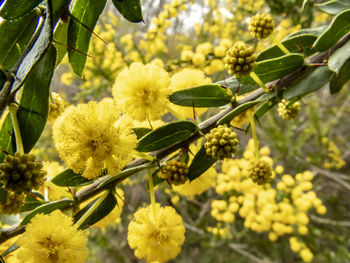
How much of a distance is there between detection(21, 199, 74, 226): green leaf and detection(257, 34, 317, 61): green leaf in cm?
93

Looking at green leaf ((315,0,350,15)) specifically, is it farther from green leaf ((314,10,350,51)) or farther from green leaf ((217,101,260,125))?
green leaf ((217,101,260,125))

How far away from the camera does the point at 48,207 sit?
3.05ft

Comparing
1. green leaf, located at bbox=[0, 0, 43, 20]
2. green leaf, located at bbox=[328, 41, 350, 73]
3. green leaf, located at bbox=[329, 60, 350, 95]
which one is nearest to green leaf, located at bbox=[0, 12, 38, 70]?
green leaf, located at bbox=[0, 0, 43, 20]

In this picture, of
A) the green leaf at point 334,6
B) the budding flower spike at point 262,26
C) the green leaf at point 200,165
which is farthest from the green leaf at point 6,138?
the green leaf at point 334,6

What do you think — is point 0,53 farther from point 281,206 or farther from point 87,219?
point 281,206

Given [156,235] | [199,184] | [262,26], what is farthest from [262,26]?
[156,235]

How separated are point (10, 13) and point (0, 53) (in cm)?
17

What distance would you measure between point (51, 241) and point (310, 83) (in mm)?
1004

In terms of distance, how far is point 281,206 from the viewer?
2898mm

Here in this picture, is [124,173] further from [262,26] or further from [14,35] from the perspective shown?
[262,26]

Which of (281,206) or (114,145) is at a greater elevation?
(114,145)

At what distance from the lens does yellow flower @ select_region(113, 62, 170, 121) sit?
0.95m

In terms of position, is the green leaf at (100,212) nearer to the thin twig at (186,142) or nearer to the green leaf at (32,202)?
the thin twig at (186,142)

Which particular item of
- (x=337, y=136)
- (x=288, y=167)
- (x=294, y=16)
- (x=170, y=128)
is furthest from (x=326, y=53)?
(x=337, y=136)
